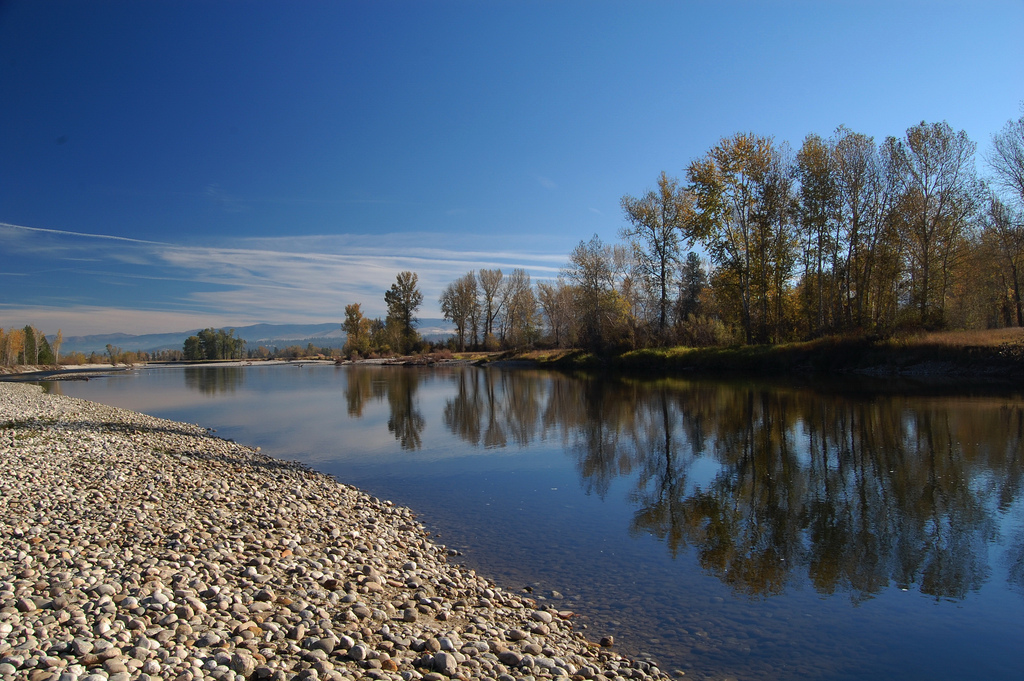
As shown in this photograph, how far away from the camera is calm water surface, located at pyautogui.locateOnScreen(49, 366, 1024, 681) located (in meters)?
5.00

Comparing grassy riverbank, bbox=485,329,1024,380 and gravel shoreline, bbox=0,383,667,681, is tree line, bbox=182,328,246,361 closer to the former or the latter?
grassy riverbank, bbox=485,329,1024,380

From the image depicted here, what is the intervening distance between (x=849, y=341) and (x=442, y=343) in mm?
63257

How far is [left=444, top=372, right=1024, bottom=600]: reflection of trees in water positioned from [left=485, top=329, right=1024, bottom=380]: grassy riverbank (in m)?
8.75

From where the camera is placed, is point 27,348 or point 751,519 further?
point 27,348

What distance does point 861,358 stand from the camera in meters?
31.0

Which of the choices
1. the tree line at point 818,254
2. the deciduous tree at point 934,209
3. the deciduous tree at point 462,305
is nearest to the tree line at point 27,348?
the deciduous tree at point 462,305

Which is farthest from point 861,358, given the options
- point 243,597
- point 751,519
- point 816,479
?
point 243,597

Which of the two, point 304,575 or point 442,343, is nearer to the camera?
point 304,575

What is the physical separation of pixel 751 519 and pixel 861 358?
27912mm

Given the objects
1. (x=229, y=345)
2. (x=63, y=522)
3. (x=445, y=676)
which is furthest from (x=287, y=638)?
(x=229, y=345)

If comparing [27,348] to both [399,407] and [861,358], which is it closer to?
[399,407]

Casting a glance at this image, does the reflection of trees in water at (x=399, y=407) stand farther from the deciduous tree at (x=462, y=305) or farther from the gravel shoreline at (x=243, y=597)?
the deciduous tree at (x=462, y=305)

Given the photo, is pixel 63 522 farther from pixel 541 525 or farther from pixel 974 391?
pixel 974 391

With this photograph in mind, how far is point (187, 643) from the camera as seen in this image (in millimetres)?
3836
